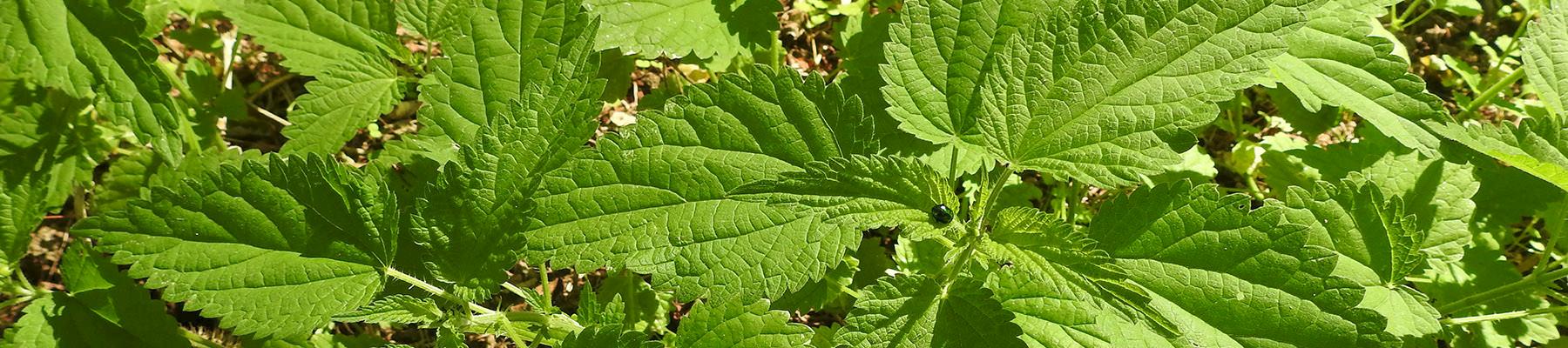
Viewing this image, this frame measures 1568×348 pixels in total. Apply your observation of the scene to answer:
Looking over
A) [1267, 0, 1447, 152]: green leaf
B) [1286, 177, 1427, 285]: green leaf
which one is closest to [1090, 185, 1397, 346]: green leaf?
[1286, 177, 1427, 285]: green leaf

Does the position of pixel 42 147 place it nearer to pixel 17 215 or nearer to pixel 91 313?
pixel 17 215

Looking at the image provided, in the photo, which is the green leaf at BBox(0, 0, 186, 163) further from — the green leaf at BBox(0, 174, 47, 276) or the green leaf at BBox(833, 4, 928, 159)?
the green leaf at BBox(833, 4, 928, 159)

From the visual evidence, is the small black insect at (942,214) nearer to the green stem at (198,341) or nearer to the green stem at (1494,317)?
the green stem at (1494,317)

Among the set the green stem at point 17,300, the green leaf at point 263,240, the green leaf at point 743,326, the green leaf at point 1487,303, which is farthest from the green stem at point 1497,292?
the green stem at point 17,300

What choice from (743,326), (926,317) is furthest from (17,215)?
(926,317)

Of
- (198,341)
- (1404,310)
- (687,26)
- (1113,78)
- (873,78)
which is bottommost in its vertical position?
A: (198,341)

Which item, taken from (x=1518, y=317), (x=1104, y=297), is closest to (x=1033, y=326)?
(x=1104, y=297)
